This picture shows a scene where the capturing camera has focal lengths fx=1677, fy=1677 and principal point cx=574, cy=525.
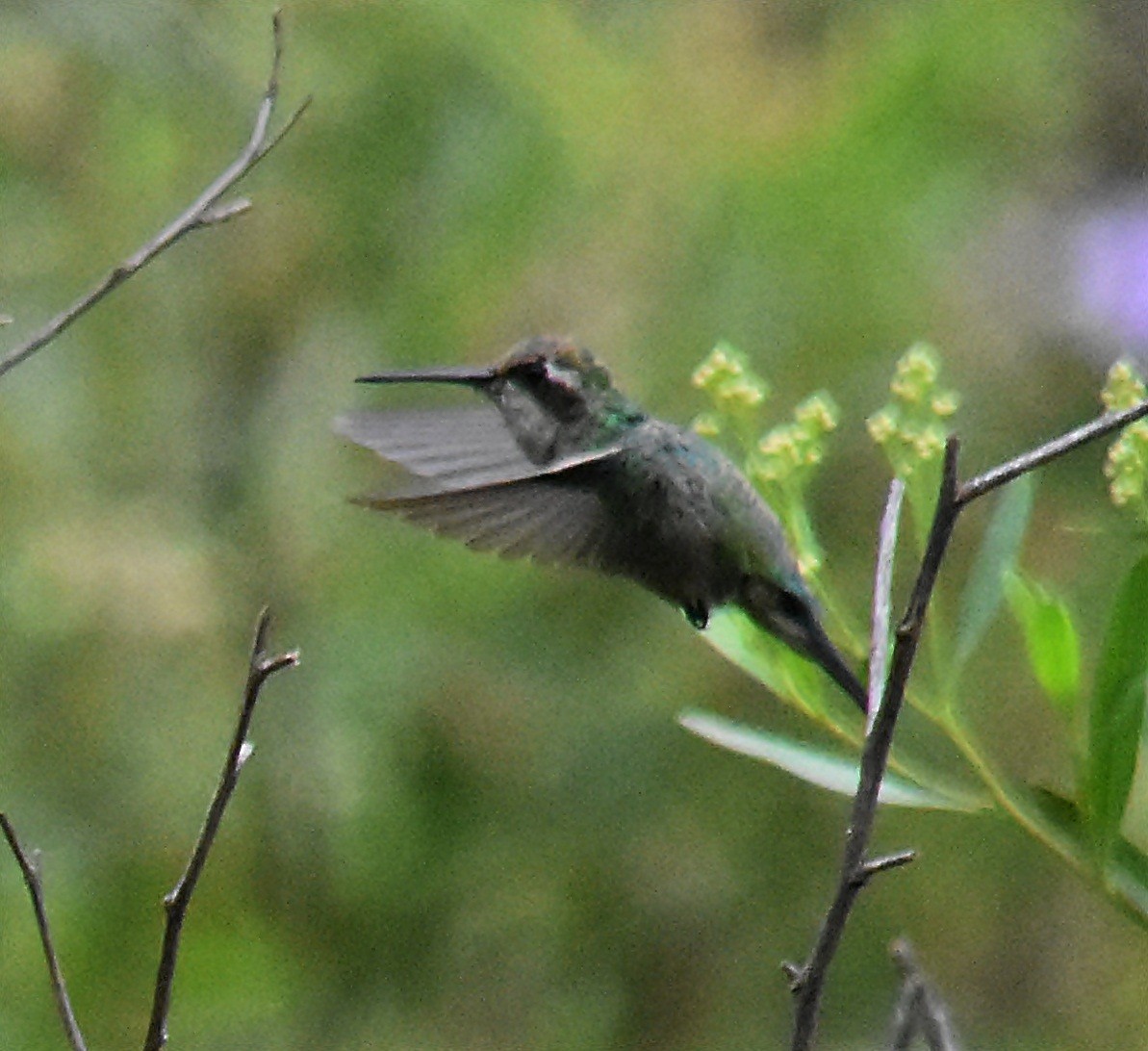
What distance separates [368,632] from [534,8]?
558mm

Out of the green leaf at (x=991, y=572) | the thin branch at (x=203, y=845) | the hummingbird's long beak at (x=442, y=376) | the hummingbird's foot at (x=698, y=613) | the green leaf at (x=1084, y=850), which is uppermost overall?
the hummingbird's long beak at (x=442, y=376)

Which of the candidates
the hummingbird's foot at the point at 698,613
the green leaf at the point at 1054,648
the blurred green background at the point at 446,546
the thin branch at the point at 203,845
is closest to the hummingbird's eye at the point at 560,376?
the hummingbird's foot at the point at 698,613

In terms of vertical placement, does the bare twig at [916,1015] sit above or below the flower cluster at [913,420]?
below

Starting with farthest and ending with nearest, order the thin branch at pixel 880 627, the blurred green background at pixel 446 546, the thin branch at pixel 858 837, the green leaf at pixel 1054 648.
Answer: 1. the blurred green background at pixel 446 546
2. the green leaf at pixel 1054 648
3. the thin branch at pixel 880 627
4. the thin branch at pixel 858 837

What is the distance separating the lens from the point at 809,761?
64 cm

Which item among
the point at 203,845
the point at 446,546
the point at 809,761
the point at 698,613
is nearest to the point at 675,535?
the point at 698,613

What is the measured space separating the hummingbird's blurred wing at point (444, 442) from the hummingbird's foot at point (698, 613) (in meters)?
0.09

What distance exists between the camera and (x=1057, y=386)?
151 centimetres

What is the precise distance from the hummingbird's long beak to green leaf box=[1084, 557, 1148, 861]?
276 mm

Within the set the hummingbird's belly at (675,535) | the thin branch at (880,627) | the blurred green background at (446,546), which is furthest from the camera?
the blurred green background at (446,546)

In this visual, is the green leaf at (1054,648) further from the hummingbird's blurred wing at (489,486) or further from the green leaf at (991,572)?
the hummingbird's blurred wing at (489,486)

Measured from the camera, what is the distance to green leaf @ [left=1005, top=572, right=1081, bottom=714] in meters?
0.62

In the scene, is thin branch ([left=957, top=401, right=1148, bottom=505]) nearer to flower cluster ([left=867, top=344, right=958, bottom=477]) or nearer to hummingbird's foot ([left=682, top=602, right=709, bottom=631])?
flower cluster ([left=867, top=344, right=958, bottom=477])

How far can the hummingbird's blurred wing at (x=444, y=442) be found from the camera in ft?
2.29
